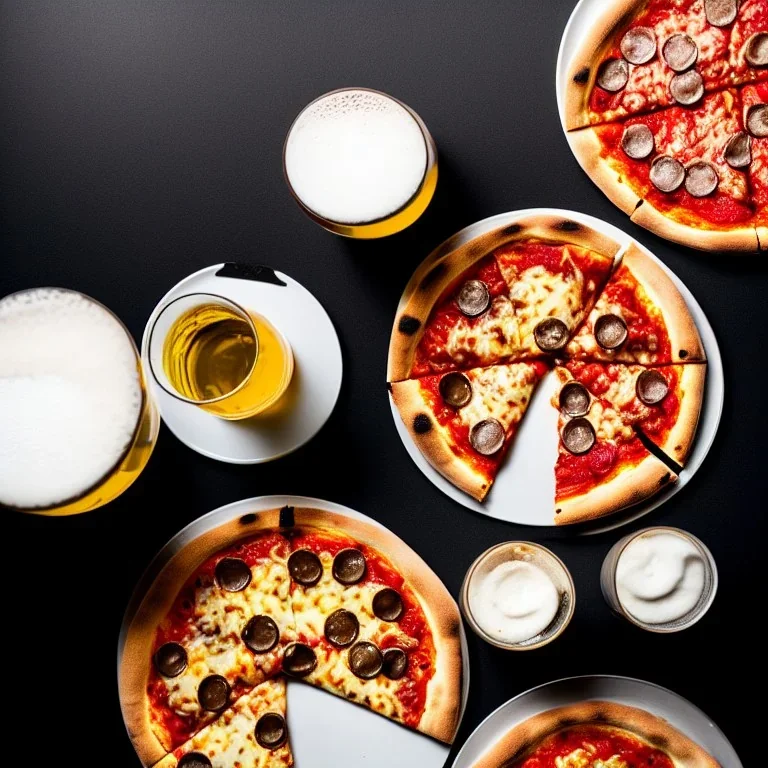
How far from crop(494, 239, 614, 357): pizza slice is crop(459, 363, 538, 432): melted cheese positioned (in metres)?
0.09

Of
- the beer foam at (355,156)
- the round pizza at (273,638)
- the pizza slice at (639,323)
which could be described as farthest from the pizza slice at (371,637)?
the beer foam at (355,156)

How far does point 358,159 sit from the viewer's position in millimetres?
2670

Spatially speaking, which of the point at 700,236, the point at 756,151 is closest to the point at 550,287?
the point at 700,236

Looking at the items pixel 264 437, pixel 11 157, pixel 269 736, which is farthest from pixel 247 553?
pixel 11 157

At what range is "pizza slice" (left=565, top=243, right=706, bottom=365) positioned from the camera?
2.80 meters

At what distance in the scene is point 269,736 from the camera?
279 cm

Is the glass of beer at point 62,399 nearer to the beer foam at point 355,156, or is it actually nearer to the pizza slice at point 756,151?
the beer foam at point 355,156

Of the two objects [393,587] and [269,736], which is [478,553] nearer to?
[393,587]

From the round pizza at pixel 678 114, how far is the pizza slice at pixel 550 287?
10.4 inches

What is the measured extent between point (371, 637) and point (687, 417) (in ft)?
4.45

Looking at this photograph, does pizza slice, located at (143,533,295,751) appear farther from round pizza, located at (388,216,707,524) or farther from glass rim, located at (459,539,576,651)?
round pizza, located at (388,216,707,524)

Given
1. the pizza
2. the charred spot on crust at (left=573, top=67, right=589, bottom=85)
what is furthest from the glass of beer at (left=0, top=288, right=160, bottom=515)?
the charred spot on crust at (left=573, top=67, right=589, bottom=85)

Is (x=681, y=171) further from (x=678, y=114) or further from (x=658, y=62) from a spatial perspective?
(x=658, y=62)

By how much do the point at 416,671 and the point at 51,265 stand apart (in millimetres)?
2071
